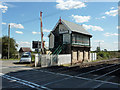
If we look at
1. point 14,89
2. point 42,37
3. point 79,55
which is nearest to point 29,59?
point 42,37

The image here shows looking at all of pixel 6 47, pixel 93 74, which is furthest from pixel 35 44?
pixel 6 47

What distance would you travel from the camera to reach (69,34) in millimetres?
22000

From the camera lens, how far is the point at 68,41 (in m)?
21.9

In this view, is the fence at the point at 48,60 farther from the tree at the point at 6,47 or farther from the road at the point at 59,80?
the tree at the point at 6,47

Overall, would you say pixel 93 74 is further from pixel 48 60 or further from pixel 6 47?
pixel 6 47

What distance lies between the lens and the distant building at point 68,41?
21.5 meters

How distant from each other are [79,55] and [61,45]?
4.21 meters

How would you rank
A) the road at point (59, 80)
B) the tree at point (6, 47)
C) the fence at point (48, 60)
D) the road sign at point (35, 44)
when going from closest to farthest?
the road at point (59, 80)
the fence at point (48, 60)
the road sign at point (35, 44)
the tree at point (6, 47)

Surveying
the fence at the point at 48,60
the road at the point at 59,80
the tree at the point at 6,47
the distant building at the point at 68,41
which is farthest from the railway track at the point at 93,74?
the tree at the point at 6,47

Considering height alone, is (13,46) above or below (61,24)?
below

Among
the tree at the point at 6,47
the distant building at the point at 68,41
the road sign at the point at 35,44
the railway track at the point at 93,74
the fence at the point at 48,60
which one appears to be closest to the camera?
the railway track at the point at 93,74

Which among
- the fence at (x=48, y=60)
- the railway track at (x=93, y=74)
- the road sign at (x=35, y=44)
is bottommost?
the railway track at (x=93, y=74)

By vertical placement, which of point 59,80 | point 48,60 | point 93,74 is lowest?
point 93,74

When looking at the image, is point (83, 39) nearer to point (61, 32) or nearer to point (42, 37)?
point (61, 32)
